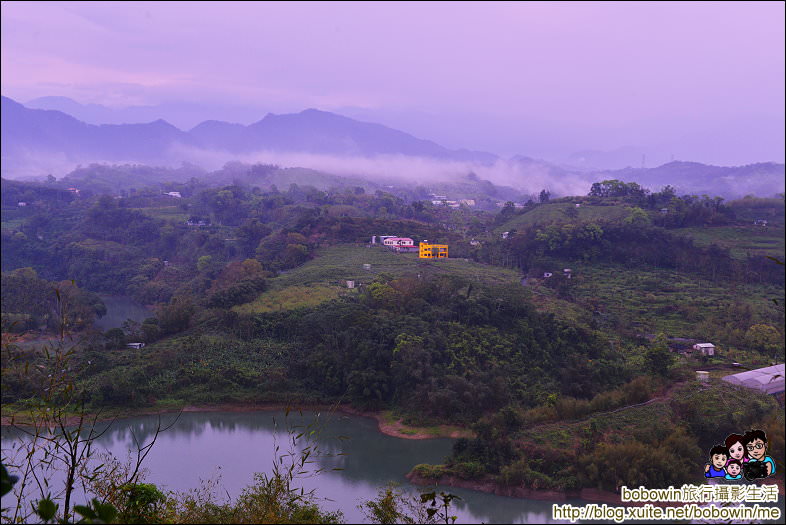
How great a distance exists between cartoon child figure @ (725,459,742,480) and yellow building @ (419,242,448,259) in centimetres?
1986

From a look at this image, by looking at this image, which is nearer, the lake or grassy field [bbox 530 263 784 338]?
the lake

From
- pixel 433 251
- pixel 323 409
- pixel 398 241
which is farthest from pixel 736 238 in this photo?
pixel 398 241

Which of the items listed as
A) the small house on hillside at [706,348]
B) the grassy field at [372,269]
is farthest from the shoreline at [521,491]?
the grassy field at [372,269]

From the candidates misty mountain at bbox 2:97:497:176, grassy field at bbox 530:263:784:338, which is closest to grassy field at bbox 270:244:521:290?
grassy field at bbox 530:263:784:338

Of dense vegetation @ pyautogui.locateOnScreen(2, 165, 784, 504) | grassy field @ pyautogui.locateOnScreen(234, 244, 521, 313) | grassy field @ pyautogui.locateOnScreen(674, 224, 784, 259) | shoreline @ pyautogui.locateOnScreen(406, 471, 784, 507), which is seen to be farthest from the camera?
grassy field @ pyautogui.locateOnScreen(234, 244, 521, 313)

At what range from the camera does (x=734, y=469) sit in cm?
410

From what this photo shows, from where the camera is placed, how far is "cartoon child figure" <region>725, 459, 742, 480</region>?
4055 mm

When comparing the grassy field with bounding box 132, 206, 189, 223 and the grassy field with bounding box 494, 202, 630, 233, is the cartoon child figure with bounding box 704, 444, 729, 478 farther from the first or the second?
the grassy field with bounding box 132, 206, 189, 223

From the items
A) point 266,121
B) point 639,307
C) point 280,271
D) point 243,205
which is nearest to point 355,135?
point 266,121

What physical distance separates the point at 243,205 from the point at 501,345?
3397 centimetres

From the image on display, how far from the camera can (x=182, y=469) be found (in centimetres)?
1010

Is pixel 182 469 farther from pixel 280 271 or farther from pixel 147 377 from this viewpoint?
pixel 280 271

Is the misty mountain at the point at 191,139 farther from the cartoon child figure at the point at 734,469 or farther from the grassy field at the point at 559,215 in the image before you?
the cartoon child figure at the point at 734,469

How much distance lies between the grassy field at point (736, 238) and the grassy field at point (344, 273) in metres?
6.08
